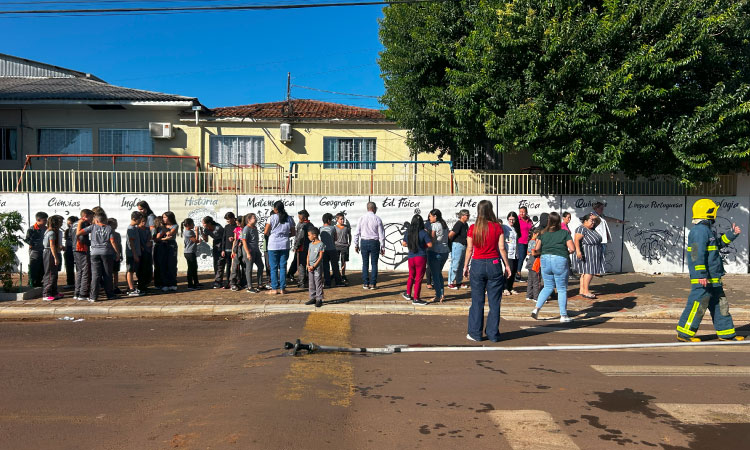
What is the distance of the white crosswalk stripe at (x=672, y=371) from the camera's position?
19.9 feet

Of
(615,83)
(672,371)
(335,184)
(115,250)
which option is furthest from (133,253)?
(615,83)

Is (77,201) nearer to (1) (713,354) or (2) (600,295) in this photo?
(2) (600,295)

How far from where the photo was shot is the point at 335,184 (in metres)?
14.9

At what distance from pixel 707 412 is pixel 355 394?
10.3 ft

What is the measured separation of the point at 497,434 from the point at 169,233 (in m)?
8.88

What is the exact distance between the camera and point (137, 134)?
1988cm

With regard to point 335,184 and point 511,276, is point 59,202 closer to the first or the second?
point 335,184

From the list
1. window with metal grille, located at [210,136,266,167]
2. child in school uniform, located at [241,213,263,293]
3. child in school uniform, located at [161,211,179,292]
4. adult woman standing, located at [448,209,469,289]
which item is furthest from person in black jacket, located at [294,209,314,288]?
window with metal grille, located at [210,136,266,167]

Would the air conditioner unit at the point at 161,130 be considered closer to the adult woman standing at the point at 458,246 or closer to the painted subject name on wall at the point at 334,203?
the painted subject name on wall at the point at 334,203

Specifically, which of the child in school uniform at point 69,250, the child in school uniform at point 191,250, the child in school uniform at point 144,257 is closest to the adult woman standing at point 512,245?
the child in school uniform at point 191,250

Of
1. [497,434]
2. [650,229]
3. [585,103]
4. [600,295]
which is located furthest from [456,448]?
[650,229]

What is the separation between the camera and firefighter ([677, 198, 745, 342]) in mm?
7422

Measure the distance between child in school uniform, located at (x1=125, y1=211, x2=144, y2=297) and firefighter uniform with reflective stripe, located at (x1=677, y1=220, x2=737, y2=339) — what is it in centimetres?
950

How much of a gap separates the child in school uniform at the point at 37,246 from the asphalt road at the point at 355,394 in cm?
356
